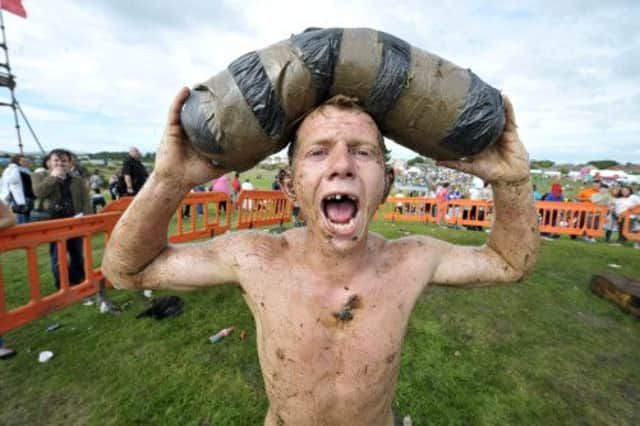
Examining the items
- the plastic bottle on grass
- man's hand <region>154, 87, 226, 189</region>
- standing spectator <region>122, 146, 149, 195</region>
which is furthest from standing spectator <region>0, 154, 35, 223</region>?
man's hand <region>154, 87, 226, 189</region>

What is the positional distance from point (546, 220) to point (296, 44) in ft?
40.0

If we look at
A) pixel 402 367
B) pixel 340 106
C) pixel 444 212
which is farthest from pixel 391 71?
pixel 444 212

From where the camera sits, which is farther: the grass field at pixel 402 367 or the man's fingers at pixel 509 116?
the grass field at pixel 402 367

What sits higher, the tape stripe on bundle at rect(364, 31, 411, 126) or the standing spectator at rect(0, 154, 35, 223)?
the tape stripe on bundle at rect(364, 31, 411, 126)

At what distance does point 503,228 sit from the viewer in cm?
157

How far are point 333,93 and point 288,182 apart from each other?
17.8 inches

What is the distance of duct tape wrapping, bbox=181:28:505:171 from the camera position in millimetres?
1172

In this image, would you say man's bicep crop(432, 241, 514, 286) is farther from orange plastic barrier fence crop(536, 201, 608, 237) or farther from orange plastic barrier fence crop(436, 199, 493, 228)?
orange plastic barrier fence crop(436, 199, 493, 228)

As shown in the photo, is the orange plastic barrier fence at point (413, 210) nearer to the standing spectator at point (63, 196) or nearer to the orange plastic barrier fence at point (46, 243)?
the standing spectator at point (63, 196)

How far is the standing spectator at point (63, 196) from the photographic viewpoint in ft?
15.8

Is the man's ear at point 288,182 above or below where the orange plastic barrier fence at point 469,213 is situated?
above

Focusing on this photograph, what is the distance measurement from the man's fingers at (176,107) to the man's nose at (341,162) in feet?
2.17

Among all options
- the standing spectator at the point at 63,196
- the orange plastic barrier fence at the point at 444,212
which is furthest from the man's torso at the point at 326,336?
the orange plastic barrier fence at the point at 444,212

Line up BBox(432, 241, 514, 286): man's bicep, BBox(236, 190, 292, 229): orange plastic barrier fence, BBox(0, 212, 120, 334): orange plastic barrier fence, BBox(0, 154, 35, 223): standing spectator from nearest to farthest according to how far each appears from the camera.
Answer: BBox(432, 241, 514, 286): man's bicep → BBox(0, 212, 120, 334): orange plastic barrier fence → BBox(0, 154, 35, 223): standing spectator → BBox(236, 190, 292, 229): orange plastic barrier fence
